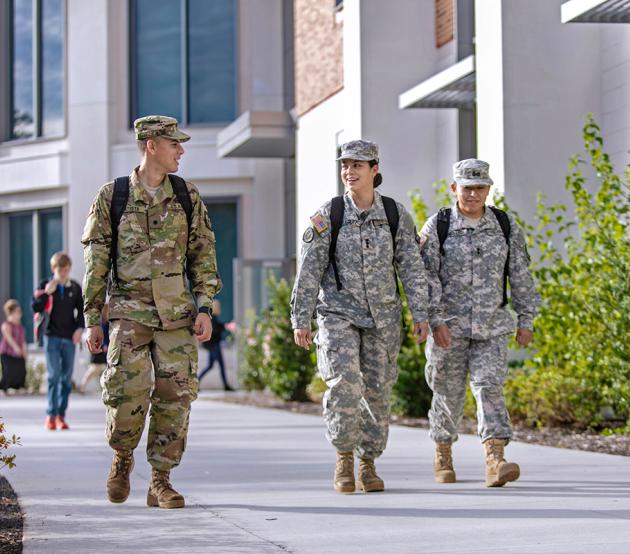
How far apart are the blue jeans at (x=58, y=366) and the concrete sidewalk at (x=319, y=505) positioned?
2.10 metres

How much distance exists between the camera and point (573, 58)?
1434cm

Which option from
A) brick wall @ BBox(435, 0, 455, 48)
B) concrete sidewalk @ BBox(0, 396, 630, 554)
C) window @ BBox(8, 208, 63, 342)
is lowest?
concrete sidewalk @ BBox(0, 396, 630, 554)

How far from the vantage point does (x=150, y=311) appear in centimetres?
751

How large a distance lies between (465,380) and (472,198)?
1096 mm

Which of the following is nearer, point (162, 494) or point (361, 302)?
point (162, 494)

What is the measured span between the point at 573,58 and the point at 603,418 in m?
3.80

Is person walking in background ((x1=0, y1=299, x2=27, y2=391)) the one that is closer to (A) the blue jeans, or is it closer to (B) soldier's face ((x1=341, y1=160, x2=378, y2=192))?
(A) the blue jeans

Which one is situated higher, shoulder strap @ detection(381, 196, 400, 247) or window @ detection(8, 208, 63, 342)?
window @ detection(8, 208, 63, 342)

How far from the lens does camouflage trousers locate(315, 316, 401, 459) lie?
315 inches

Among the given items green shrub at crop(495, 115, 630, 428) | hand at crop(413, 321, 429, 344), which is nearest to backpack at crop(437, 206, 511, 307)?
hand at crop(413, 321, 429, 344)

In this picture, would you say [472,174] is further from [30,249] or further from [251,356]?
[30,249]

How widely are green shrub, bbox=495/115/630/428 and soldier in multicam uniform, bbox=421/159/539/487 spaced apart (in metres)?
2.79

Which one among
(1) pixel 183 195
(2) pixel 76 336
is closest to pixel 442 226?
(1) pixel 183 195

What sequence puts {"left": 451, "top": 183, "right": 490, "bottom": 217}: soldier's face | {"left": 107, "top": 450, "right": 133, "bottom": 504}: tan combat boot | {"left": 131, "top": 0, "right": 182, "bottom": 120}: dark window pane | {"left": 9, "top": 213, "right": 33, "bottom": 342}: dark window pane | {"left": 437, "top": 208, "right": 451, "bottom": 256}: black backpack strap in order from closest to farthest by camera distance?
1. {"left": 107, "top": 450, "right": 133, "bottom": 504}: tan combat boot
2. {"left": 451, "top": 183, "right": 490, "bottom": 217}: soldier's face
3. {"left": 437, "top": 208, "right": 451, "bottom": 256}: black backpack strap
4. {"left": 131, "top": 0, "right": 182, "bottom": 120}: dark window pane
5. {"left": 9, "top": 213, "right": 33, "bottom": 342}: dark window pane
